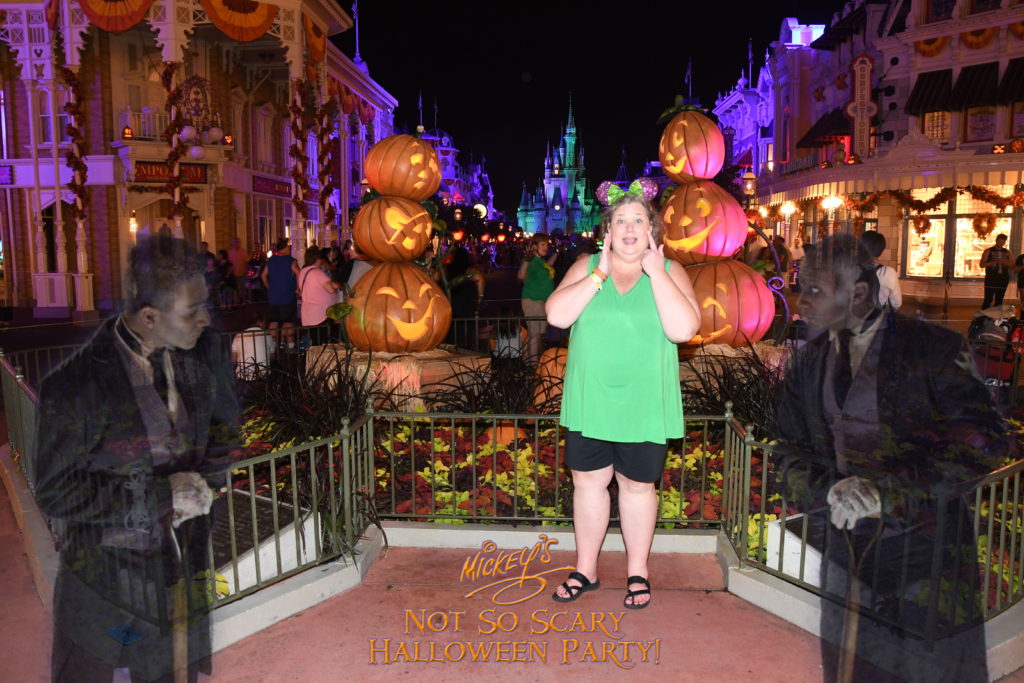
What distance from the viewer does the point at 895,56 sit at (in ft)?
89.7

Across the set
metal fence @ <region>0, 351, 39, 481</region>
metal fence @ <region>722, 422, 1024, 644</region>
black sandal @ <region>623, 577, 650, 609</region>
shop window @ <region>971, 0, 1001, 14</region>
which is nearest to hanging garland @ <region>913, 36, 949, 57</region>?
shop window @ <region>971, 0, 1001, 14</region>

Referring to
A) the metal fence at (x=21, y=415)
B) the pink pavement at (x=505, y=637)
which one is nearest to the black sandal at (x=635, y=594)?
the pink pavement at (x=505, y=637)

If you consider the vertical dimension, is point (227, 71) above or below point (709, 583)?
above

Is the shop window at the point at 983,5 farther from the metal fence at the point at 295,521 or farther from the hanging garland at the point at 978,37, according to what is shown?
the metal fence at the point at 295,521

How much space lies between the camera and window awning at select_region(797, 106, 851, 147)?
3028 centimetres

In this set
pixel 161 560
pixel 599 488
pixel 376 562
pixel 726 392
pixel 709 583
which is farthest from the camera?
pixel 726 392

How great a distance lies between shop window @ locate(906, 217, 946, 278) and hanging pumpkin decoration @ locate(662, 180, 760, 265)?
20.4 metres

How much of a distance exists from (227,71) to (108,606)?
82.3ft

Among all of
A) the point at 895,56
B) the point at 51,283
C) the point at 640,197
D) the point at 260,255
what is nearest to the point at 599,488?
the point at 640,197

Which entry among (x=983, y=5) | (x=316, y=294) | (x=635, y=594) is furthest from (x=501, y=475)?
(x=983, y=5)

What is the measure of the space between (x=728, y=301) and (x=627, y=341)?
4.09 m

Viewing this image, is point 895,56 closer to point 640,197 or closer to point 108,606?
point 640,197

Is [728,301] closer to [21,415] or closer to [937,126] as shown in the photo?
[21,415]

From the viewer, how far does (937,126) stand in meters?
26.3
